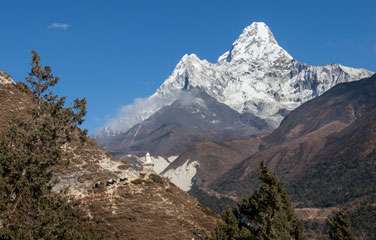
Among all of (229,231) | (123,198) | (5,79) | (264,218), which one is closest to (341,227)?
(264,218)

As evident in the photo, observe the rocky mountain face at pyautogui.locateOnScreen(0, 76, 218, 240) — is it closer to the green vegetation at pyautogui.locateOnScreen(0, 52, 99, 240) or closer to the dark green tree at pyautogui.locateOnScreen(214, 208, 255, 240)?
the dark green tree at pyautogui.locateOnScreen(214, 208, 255, 240)

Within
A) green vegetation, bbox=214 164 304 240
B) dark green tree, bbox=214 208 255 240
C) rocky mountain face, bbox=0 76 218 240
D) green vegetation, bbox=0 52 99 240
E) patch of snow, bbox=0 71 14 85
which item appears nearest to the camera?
green vegetation, bbox=0 52 99 240

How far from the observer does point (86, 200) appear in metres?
44.3

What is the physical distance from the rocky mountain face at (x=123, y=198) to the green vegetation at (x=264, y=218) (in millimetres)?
2681

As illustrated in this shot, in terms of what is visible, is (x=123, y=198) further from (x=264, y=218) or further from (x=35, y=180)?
(x=35, y=180)

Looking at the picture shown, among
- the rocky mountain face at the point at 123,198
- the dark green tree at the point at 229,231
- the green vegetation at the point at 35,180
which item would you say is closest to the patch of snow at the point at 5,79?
the rocky mountain face at the point at 123,198

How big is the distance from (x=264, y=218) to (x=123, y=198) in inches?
461

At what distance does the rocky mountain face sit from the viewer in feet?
140

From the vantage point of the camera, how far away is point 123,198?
4572cm

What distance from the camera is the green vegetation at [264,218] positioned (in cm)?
4234

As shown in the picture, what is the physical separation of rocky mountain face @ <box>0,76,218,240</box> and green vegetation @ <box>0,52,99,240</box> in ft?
24.5

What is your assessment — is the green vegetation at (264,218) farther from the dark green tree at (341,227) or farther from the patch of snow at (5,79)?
the patch of snow at (5,79)

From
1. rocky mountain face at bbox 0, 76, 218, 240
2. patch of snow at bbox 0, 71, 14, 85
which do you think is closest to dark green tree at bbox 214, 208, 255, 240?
rocky mountain face at bbox 0, 76, 218, 240

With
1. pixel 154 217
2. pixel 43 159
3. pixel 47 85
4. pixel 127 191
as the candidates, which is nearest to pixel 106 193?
pixel 127 191
